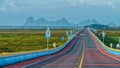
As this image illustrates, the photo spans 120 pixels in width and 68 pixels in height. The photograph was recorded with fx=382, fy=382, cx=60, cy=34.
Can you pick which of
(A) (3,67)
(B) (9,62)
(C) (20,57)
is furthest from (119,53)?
(A) (3,67)

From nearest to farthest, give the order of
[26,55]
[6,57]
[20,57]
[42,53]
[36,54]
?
[6,57] < [20,57] < [26,55] < [36,54] < [42,53]

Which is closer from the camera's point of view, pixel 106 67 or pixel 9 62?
pixel 106 67

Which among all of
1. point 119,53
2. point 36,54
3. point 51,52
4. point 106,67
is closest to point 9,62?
point 106,67

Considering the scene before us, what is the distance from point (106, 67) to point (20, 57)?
12522mm

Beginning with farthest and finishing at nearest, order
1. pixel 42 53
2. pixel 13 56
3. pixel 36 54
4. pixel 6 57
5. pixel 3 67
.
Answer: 1. pixel 42 53
2. pixel 36 54
3. pixel 13 56
4. pixel 6 57
5. pixel 3 67

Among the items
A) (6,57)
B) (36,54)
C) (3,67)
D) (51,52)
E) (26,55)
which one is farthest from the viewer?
(51,52)

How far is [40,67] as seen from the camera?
29625 millimetres

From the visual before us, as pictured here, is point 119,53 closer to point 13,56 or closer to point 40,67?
point 13,56

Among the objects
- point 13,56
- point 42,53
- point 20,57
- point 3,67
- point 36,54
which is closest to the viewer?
Result: point 3,67

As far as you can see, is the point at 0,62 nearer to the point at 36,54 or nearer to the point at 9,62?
the point at 9,62

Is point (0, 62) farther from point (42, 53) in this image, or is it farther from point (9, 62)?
point (42, 53)

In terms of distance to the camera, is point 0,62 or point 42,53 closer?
point 0,62

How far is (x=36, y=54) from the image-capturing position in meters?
52.4

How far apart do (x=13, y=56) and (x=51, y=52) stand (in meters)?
Answer: 34.1
